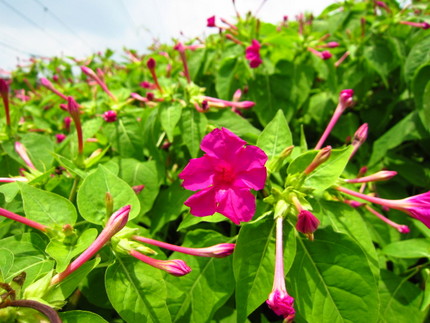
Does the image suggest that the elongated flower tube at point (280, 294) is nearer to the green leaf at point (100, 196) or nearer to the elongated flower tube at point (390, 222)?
the green leaf at point (100, 196)

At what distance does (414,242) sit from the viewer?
45.9 inches

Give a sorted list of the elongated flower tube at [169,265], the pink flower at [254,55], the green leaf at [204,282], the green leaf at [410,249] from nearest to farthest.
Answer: the elongated flower tube at [169,265], the green leaf at [204,282], the green leaf at [410,249], the pink flower at [254,55]

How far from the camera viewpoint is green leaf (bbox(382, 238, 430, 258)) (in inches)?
43.6

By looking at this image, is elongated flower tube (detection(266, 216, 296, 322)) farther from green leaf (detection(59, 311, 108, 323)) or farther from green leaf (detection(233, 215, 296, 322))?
green leaf (detection(59, 311, 108, 323))

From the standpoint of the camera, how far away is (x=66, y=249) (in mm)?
850

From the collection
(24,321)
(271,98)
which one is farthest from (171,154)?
(24,321)

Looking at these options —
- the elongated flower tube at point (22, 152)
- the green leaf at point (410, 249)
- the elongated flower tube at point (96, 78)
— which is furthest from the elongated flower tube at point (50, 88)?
the green leaf at point (410, 249)

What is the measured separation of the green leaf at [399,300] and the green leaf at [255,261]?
639 millimetres

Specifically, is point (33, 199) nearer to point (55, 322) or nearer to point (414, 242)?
point (55, 322)

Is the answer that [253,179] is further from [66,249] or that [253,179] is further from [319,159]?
[66,249]

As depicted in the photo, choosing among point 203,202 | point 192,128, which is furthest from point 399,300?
point 192,128

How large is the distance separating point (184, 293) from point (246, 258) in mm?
277

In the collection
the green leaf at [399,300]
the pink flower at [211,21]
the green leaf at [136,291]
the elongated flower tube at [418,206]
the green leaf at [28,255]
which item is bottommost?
the green leaf at [399,300]

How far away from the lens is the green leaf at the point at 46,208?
0.89m
